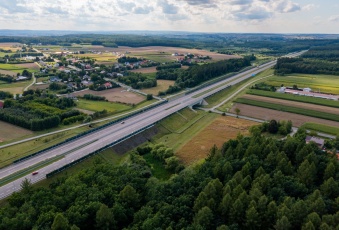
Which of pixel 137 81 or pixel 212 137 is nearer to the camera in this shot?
pixel 212 137

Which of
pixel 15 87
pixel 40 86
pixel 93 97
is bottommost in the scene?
pixel 93 97

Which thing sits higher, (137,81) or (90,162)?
(137,81)

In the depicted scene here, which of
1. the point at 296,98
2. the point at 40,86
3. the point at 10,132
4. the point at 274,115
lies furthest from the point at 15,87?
the point at 296,98

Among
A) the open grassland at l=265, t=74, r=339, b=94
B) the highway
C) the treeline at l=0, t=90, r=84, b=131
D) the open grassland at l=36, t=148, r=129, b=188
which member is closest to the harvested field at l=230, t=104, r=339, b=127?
the highway

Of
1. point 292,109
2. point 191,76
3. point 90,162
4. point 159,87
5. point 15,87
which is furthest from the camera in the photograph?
→ point 191,76

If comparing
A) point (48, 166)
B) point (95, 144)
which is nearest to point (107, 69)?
point (95, 144)

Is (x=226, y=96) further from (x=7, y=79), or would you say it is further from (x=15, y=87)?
(x=7, y=79)

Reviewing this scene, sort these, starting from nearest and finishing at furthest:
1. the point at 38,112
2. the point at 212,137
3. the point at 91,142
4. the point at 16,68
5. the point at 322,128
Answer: the point at 91,142 → the point at 212,137 → the point at 322,128 → the point at 38,112 → the point at 16,68

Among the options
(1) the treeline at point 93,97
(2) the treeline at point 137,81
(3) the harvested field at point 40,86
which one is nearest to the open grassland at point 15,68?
(3) the harvested field at point 40,86
